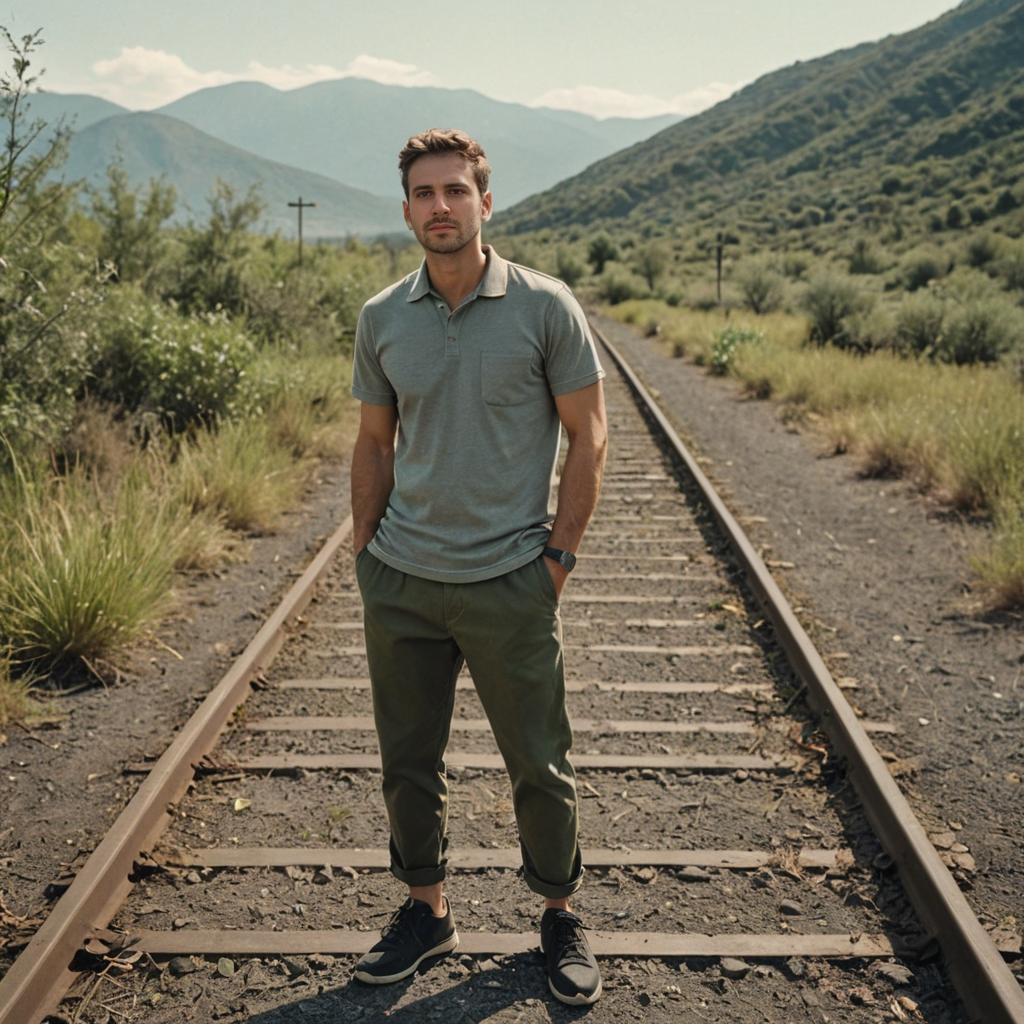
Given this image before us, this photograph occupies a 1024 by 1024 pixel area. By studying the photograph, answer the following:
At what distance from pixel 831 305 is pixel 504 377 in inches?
673

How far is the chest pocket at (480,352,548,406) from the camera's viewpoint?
2.55m

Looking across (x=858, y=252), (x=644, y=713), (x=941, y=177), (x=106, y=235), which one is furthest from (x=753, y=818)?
(x=941, y=177)

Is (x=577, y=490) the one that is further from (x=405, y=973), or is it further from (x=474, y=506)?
(x=405, y=973)

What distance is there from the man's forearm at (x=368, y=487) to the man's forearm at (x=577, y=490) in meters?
0.56

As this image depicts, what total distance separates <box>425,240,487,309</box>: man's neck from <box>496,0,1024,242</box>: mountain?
164ft

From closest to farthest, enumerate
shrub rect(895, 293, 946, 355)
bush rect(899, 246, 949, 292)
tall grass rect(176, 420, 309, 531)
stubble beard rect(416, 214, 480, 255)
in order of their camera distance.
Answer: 1. stubble beard rect(416, 214, 480, 255)
2. tall grass rect(176, 420, 309, 531)
3. shrub rect(895, 293, 946, 355)
4. bush rect(899, 246, 949, 292)

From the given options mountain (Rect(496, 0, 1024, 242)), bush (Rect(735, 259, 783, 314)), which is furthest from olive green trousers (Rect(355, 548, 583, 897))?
mountain (Rect(496, 0, 1024, 242))

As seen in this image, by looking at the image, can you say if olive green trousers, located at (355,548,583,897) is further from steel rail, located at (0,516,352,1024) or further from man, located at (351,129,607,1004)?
steel rail, located at (0,516,352,1024)

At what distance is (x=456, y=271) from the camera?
8.39 feet

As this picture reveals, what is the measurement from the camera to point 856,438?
10.9m

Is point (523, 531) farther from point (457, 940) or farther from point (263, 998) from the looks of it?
point (263, 998)

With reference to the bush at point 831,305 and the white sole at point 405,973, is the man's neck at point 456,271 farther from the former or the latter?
the bush at point 831,305

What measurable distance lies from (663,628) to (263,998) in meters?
3.44

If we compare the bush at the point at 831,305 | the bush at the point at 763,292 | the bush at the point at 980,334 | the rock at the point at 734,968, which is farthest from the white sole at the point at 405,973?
the bush at the point at 763,292
